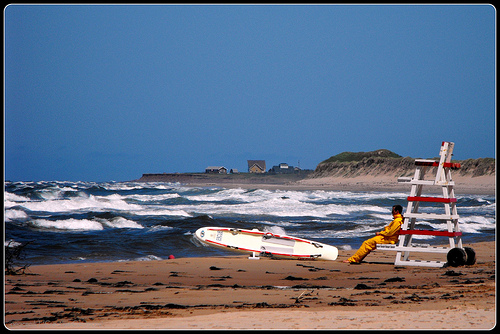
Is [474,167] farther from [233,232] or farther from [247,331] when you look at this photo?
[247,331]

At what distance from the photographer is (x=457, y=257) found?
31.4 feet

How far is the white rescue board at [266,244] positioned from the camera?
11.5 metres

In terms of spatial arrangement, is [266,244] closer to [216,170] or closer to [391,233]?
[391,233]

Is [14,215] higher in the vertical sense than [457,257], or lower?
higher

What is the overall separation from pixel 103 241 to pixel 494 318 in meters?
12.3

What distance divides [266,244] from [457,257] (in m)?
4.20

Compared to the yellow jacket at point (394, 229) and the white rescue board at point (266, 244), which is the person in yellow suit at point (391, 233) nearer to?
the yellow jacket at point (394, 229)

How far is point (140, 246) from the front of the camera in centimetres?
1463

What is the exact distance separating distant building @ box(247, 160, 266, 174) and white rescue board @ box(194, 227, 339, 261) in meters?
116

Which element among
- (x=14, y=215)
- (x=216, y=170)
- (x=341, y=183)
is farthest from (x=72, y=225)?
(x=216, y=170)

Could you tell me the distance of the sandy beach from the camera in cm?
524

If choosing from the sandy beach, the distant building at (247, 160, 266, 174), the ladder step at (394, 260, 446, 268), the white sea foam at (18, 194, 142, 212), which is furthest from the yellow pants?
the distant building at (247, 160, 266, 174)

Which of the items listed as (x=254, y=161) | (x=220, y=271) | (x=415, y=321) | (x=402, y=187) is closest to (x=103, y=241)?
(x=220, y=271)

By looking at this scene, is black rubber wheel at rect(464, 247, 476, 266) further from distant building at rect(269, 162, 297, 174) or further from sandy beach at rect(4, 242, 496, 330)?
distant building at rect(269, 162, 297, 174)
